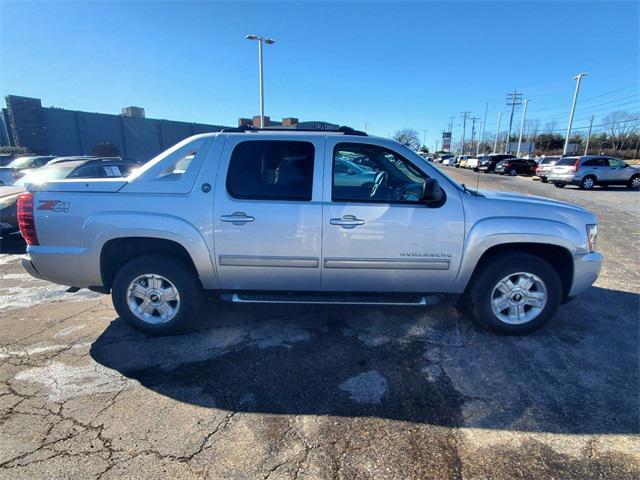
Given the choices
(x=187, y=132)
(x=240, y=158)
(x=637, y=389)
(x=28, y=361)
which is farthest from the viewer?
(x=187, y=132)

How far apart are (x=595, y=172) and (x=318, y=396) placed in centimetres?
2325

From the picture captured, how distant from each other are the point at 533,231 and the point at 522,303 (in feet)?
2.41

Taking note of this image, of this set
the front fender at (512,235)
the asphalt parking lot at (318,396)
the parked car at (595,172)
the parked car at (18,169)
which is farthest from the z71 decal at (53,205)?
the parked car at (595,172)

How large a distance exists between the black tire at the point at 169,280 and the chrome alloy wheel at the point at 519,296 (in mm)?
2881

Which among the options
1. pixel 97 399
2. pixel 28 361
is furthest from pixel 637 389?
pixel 28 361

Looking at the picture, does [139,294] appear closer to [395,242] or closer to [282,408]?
[282,408]

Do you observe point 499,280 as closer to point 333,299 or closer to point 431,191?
point 431,191

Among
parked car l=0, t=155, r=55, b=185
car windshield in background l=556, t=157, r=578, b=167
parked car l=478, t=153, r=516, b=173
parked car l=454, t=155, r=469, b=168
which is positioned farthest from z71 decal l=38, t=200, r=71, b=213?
parked car l=454, t=155, r=469, b=168

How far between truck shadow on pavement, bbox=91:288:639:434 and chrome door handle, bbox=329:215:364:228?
3.69 feet

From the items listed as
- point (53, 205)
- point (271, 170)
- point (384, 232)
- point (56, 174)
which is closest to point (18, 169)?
point (56, 174)

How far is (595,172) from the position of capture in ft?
64.7

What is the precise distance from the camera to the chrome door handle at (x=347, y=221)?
10.6 feet

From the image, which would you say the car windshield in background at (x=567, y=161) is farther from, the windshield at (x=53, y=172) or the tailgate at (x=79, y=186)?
the tailgate at (x=79, y=186)

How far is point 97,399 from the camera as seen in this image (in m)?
2.66
